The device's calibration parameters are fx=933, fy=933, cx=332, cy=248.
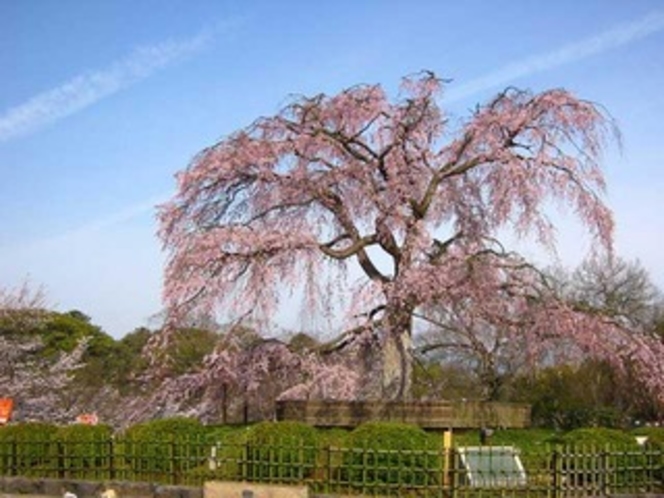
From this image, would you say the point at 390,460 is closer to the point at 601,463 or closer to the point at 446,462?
the point at 446,462

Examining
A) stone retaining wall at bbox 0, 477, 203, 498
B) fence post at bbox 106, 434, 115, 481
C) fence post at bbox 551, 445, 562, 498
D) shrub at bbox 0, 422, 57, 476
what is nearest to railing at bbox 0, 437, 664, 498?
fence post at bbox 551, 445, 562, 498

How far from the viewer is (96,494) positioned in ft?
52.9

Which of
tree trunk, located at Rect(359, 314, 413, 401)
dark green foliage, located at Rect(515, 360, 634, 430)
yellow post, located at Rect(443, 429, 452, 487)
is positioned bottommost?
dark green foliage, located at Rect(515, 360, 634, 430)

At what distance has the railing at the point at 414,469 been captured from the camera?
1423 centimetres

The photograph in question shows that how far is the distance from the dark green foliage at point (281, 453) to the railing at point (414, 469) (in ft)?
0.05

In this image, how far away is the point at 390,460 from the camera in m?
14.6

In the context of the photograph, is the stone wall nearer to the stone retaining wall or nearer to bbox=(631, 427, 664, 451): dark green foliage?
bbox=(631, 427, 664, 451): dark green foliage

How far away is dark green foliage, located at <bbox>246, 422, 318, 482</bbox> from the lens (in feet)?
49.2

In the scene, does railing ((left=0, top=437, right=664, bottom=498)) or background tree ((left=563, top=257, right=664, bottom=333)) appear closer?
railing ((left=0, top=437, right=664, bottom=498))

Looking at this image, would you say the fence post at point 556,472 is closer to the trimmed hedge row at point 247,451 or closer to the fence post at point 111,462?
the trimmed hedge row at point 247,451

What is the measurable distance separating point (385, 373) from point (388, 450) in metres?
7.70

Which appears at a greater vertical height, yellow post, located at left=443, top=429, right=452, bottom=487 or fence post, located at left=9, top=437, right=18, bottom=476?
yellow post, located at left=443, top=429, right=452, bottom=487

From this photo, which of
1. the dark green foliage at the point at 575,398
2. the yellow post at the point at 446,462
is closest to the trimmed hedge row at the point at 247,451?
the yellow post at the point at 446,462

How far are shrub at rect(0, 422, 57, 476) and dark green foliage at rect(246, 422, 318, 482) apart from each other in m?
4.28
